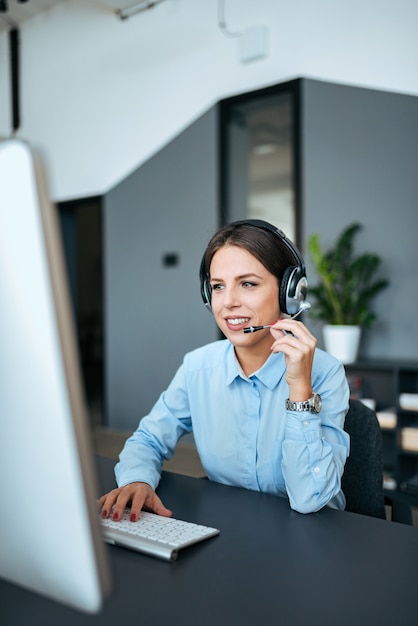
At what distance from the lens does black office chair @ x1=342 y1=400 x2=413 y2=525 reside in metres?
1.41

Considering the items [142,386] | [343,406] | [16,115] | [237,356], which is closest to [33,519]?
[343,406]

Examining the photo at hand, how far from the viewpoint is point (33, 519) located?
1.50ft

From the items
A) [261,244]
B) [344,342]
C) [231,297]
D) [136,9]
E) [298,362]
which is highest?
[136,9]

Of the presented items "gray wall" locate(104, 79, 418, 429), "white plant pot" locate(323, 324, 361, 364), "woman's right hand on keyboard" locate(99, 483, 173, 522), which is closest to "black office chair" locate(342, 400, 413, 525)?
"woman's right hand on keyboard" locate(99, 483, 173, 522)

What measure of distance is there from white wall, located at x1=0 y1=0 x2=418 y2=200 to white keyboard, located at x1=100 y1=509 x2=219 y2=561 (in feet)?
11.0

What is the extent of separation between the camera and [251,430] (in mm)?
1396

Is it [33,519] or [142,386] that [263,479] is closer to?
[33,519]

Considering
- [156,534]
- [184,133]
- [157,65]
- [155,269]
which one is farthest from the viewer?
[155,269]

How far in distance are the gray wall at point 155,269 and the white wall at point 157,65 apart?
23 centimetres

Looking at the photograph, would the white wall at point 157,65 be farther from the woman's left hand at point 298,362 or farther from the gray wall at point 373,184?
the woman's left hand at point 298,362

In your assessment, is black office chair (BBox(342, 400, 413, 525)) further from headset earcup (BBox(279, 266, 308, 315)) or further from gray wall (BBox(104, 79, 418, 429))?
gray wall (BBox(104, 79, 418, 429))

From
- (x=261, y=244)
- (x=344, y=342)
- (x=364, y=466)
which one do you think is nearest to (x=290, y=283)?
(x=261, y=244)

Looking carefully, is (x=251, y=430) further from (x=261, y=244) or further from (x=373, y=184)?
(x=373, y=184)

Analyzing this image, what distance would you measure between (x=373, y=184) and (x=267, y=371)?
268 cm
